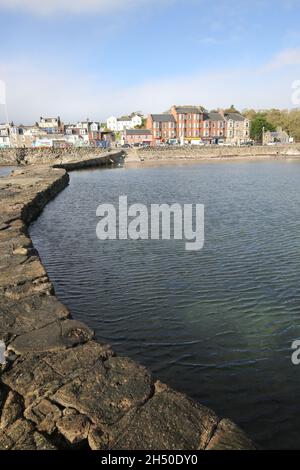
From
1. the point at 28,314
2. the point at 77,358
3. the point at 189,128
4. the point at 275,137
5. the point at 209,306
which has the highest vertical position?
the point at 189,128

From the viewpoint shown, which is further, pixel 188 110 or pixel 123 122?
pixel 123 122

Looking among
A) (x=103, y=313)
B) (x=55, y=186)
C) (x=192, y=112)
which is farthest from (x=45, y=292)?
(x=192, y=112)

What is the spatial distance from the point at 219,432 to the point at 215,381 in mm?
2214

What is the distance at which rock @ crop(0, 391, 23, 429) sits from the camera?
4.61 meters

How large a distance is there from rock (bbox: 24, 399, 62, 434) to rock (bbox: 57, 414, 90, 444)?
102 millimetres

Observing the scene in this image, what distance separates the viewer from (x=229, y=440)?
169 inches

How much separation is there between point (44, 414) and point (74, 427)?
0.51 metres

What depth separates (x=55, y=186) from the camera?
31.9 m

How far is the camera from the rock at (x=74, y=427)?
4395mm

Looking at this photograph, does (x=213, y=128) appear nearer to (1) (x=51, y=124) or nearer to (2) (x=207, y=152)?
(2) (x=207, y=152)

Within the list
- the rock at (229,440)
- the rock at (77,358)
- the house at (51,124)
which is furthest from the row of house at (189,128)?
the rock at (229,440)

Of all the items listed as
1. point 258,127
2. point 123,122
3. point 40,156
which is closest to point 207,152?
point 258,127

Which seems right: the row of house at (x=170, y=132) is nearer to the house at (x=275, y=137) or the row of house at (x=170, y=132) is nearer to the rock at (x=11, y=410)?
the house at (x=275, y=137)

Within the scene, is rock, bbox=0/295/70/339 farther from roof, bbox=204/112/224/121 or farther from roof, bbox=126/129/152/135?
roof, bbox=204/112/224/121
